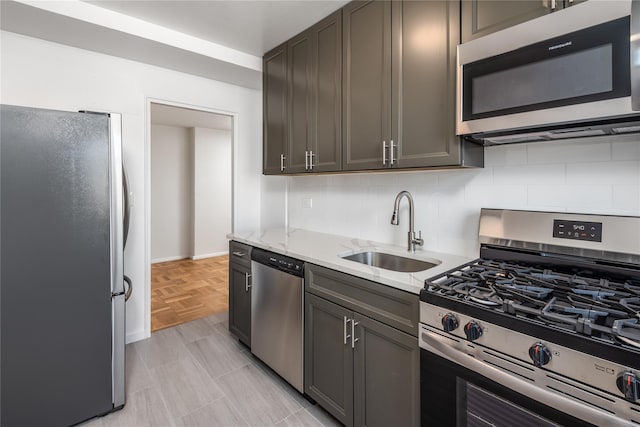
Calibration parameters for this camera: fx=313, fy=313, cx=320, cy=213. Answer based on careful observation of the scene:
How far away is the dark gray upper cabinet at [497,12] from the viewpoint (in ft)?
3.92

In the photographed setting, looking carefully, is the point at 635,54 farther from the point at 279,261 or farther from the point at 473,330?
the point at 279,261

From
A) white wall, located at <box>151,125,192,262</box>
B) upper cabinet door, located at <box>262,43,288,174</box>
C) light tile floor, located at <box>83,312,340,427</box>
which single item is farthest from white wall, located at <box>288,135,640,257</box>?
white wall, located at <box>151,125,192,262</box>

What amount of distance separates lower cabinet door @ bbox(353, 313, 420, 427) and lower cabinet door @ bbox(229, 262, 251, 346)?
1085 mm

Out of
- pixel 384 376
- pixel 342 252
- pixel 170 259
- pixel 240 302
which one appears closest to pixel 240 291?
pixel 240 302

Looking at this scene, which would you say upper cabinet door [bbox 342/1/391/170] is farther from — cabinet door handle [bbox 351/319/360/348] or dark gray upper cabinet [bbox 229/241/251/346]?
dark gray upper cabinet [bbox 229/241/251/346]

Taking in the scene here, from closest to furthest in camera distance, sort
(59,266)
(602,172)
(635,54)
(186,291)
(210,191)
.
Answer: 1. (635,54)
2. (602,172)
3. (59,266)
4. (186,291)
5. (210,191)

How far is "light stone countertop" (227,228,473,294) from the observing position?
4.50 ft

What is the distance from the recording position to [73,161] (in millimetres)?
1600

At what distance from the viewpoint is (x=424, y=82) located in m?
1.58

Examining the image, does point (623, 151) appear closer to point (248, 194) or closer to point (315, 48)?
point (315, 48)

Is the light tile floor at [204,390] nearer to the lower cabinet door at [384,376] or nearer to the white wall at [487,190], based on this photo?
the lower cabinet door at [384,376]

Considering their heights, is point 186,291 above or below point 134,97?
below

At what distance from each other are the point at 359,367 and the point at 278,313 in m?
0.69

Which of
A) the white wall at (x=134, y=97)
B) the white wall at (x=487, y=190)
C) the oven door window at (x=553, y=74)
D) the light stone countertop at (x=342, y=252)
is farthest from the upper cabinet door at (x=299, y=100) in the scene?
the oven door window at (x=553, y=74)
